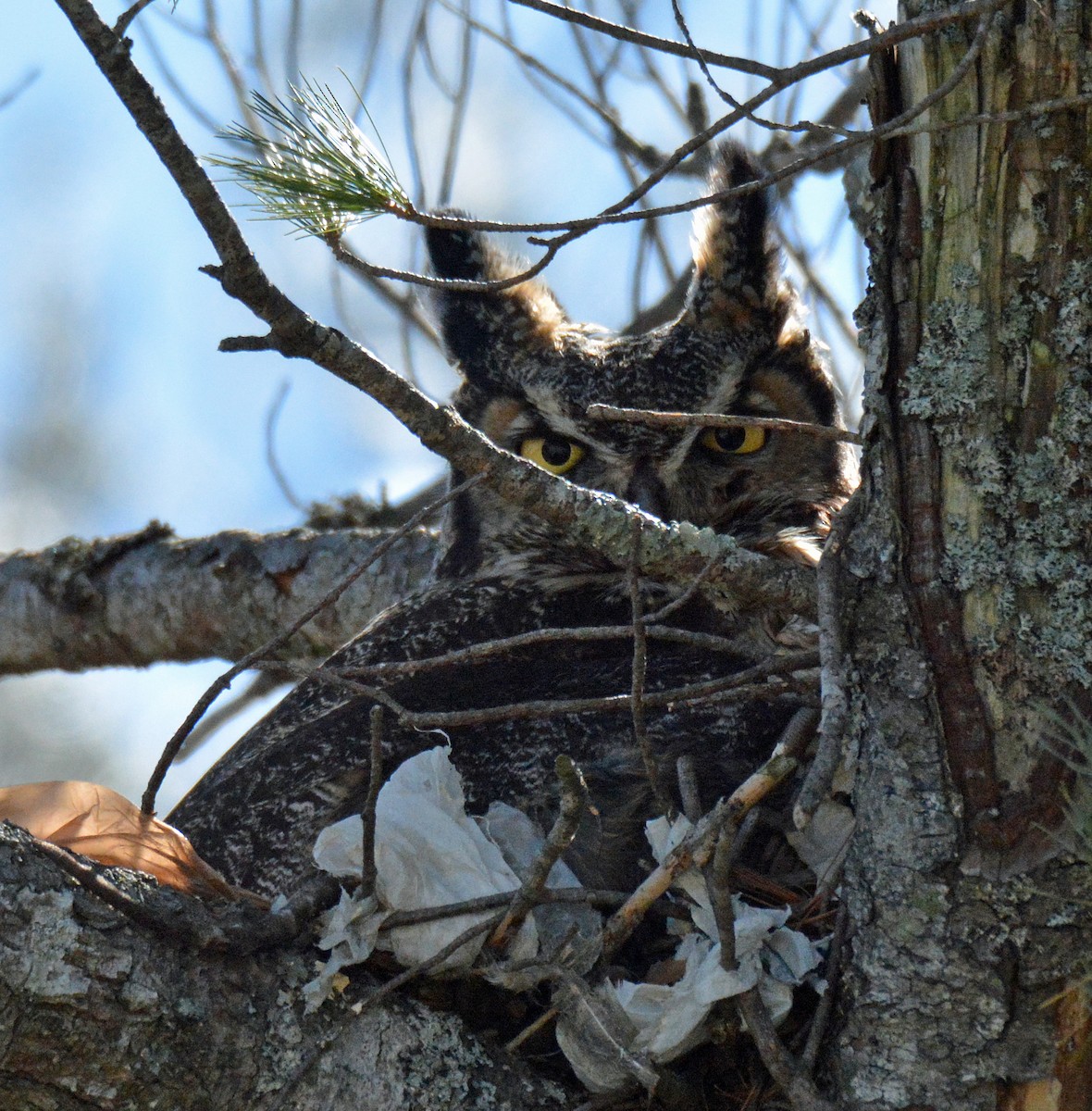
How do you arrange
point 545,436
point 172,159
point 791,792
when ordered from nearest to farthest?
1. point 172,159
2. point 791,792
3. point 545,436

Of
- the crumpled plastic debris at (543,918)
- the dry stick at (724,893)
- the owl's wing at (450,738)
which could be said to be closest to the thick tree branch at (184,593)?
the owl's wing at (450,738)

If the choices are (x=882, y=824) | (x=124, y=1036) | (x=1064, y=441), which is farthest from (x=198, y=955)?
(x=1064, y=441)

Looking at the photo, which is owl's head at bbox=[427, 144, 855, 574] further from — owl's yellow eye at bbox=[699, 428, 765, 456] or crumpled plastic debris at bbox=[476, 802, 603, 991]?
crumpled plastic debris at bbox=[476, 802, 603, 991]

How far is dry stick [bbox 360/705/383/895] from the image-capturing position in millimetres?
1345

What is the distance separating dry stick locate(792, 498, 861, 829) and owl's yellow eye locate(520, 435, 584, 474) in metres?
0.99

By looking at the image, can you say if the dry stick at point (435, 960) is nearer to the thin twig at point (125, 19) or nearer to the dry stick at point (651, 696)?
the dry stick at point (651, 696)

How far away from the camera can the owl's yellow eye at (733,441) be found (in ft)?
7.51

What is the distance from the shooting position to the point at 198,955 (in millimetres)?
1365

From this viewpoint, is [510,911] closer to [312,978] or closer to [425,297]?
[312,978]

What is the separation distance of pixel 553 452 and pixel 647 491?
0.78 ft

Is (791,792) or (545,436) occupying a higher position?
(545,436)

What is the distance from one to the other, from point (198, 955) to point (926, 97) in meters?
1.07

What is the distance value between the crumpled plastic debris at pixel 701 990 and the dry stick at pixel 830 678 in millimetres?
229

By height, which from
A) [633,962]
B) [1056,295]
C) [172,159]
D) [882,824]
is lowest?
[633,962]
